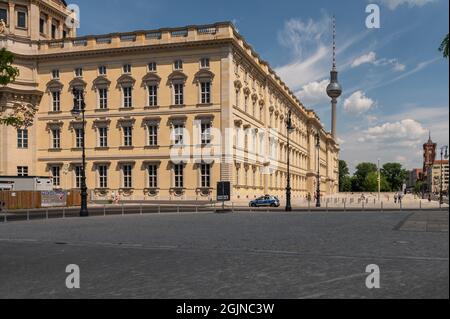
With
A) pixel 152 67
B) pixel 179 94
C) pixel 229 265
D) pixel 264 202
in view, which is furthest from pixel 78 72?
pixel 229 265

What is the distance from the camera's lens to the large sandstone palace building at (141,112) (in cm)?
5588

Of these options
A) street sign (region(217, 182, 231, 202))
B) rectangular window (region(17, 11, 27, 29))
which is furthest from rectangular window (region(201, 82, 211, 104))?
rectangular window (region(17, 11, 27, 29))

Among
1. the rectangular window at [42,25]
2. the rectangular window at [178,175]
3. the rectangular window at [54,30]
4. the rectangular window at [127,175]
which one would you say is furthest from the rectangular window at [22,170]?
the rectangular window at [54,30]

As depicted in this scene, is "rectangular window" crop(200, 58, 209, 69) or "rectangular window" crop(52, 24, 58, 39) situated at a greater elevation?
"rectangular window" crop(52, 24, 58, 39)

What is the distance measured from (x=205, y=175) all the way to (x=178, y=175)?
10.5 feet

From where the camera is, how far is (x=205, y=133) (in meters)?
56.1

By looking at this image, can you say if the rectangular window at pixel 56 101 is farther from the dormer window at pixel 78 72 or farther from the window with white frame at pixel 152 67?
the window with white frame at pixel 152 67

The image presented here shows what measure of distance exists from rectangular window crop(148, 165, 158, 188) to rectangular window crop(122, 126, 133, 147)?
151 inches

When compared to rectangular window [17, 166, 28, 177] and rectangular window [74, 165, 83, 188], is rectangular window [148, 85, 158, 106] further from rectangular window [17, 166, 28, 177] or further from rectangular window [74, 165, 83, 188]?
rectangular window [17, 166, 28, 177]

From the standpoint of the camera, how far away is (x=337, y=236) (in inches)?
673

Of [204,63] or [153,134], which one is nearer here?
[204,63]

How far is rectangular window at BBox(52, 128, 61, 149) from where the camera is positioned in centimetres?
6144

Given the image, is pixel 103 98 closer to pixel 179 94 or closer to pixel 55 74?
pixel 55 74
